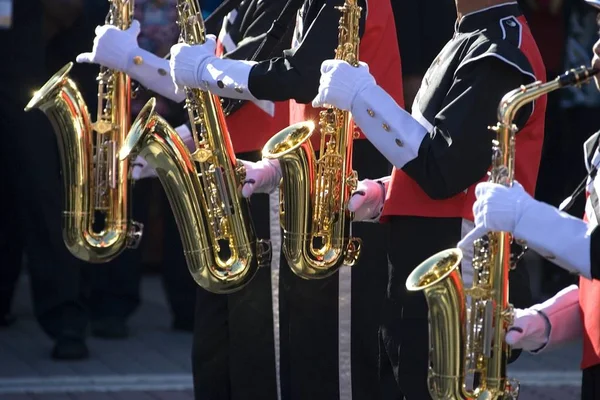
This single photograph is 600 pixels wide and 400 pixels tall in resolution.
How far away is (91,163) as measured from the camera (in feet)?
15.8

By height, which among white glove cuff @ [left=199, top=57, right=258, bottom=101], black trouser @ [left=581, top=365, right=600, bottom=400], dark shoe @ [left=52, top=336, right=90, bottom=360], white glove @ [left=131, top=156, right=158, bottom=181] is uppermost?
white glove cuff @ [left=199, top=57, right=258, bottom=101]

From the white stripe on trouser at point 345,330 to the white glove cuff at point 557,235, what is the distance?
4.43 feet

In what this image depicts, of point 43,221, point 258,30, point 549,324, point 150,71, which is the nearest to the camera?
point 549,324

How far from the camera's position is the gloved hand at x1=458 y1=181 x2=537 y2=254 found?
2881 mm

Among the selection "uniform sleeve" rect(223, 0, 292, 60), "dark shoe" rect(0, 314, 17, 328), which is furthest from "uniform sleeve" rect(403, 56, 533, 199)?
"dark shoe" rect(0, 314, 17, 328)

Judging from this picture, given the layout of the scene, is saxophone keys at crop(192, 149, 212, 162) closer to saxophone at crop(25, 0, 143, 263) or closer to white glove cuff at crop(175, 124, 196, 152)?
white glove cuff at crop(175, 124, 196, 152)

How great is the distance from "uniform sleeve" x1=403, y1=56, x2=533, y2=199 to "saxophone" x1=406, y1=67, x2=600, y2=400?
262mm

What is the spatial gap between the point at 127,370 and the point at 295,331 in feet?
7.02

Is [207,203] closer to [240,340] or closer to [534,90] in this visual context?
[240,340]

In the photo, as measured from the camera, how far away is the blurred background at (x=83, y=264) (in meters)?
6.24

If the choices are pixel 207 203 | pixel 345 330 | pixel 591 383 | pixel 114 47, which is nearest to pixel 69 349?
pixel 114 47

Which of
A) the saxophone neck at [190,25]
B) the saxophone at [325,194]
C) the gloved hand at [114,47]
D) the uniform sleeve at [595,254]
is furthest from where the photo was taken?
the gloved hand at [114,47]

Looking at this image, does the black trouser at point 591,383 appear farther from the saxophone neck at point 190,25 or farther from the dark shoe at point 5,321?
the dark shoe at point 5,321

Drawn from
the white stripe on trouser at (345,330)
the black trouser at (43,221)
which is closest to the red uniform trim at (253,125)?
the white stripe on trouser at (345,330)
